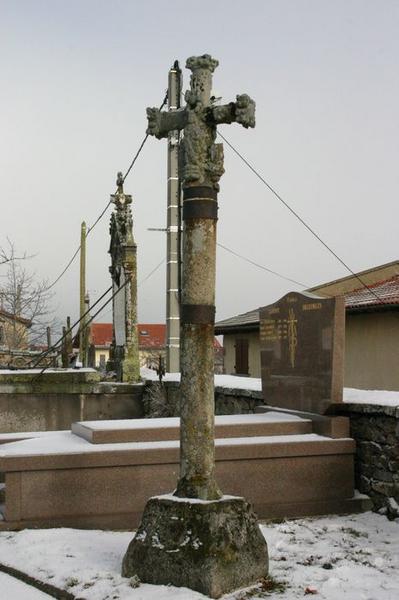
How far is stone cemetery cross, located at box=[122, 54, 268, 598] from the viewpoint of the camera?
4.81 m

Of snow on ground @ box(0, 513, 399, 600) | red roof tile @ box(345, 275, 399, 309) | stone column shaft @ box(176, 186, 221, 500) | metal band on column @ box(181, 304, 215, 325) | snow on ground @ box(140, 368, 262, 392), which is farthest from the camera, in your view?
red roof tile @ box(345, 275, 399, 309)

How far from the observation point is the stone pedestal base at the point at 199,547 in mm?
4758

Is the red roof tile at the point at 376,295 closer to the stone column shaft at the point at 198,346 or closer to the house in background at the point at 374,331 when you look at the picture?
the house in background at the point at 374,331

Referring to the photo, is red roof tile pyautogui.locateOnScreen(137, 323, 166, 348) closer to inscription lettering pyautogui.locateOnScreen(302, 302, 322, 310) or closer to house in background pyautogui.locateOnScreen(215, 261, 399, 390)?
house in background pyautogui.locateOnScreen(215, 261, 399, 390)

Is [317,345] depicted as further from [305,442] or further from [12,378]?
[12,378]

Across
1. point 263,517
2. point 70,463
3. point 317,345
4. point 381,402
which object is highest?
point 317,345

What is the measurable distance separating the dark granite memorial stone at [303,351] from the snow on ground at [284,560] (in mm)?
1421

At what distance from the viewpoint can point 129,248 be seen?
13289 millimetres

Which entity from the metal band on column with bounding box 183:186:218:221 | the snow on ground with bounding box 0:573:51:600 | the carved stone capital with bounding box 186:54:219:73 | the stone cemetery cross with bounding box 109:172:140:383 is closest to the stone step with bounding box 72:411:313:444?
the snow on ground with bounding box 0:573:51:600

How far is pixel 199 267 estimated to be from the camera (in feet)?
17.4

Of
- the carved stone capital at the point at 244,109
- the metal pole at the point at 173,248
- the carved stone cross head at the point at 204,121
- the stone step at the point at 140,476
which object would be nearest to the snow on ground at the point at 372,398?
the stone step at the point at 140,476

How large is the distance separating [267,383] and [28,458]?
3321 mm

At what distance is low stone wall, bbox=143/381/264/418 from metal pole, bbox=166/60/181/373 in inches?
84.0

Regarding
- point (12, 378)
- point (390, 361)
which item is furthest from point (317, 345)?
point (390, 361)
